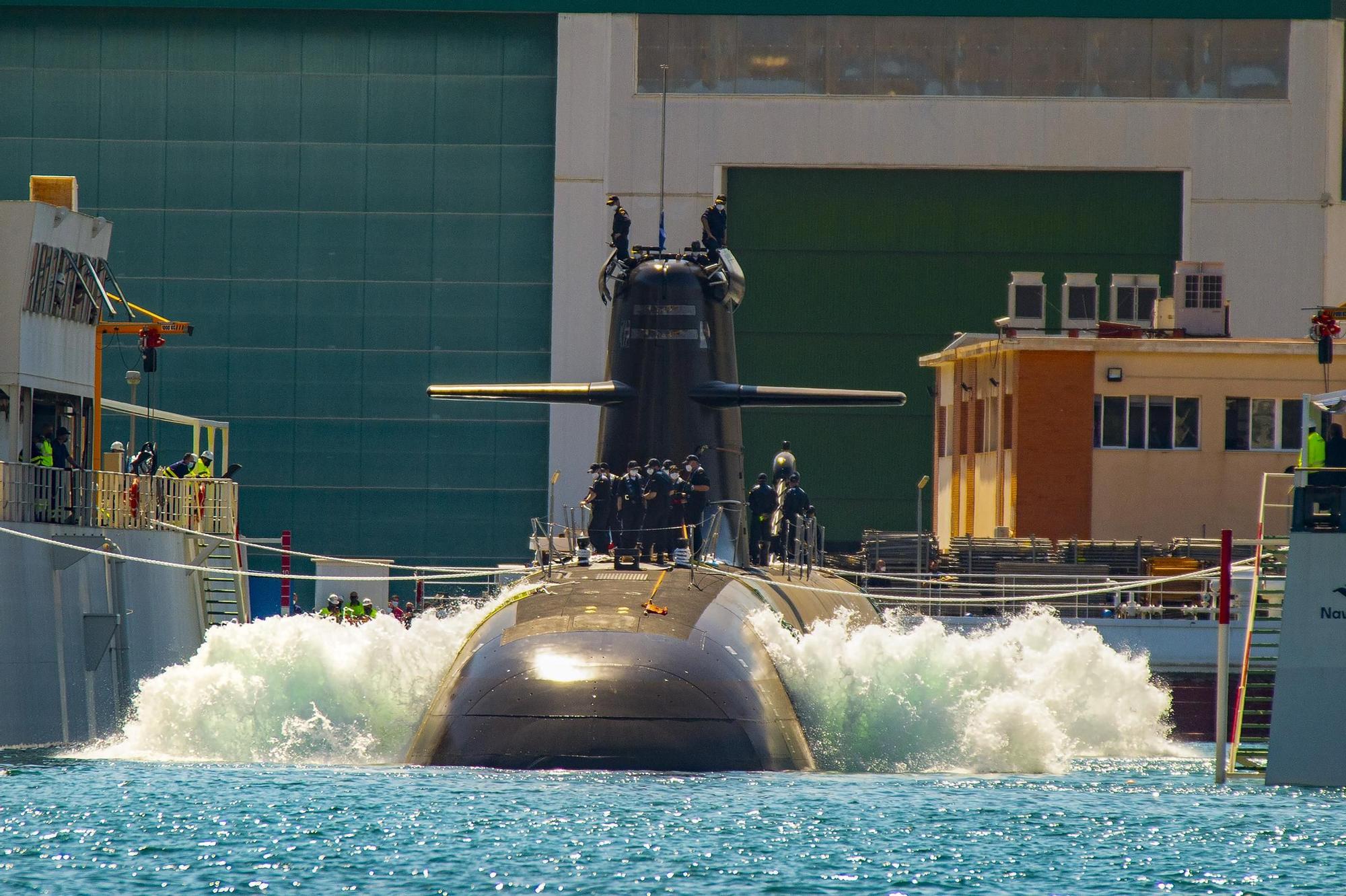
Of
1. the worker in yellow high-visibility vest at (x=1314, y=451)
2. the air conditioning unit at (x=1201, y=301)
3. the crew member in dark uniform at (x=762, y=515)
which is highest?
the air conditioning unit at (x=1201, y=301)

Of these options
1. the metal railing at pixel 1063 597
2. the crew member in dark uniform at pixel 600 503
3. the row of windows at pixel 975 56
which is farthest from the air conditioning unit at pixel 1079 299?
the crew member in dark uniform at pixel 600 503

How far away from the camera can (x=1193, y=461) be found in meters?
46.2

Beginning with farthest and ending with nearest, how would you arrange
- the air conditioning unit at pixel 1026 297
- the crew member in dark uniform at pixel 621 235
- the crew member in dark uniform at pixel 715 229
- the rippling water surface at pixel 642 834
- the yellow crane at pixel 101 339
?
the air conditioning unit at pixel 1026 297
the yellow crane at pixel 101 339
the crew member in dark uniform at pixel 715 229
the crew member in dark uniform at pixel 621 235
the rippling water surface at pixel 642 834

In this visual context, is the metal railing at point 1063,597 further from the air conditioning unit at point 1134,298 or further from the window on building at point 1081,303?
the air conditioning unit at point 1134,298

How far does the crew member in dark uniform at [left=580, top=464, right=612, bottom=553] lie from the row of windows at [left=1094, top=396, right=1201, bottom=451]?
23.2 metres

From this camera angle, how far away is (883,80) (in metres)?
55.7

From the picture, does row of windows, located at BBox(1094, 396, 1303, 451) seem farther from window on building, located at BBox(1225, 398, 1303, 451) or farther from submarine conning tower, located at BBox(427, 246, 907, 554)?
submarine conning tower, located at BBox(427, 246, 907, 554)

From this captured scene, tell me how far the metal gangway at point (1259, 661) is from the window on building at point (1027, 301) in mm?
28651

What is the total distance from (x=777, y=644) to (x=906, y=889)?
7.79m

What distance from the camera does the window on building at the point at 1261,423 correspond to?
45875 mm

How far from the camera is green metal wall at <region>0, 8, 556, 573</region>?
182 ft

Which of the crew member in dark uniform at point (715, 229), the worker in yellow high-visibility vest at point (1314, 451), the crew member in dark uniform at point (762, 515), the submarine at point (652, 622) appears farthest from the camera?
the crew member in dark uniform at point (762, 515)

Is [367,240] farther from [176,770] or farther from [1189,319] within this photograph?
[176,770]

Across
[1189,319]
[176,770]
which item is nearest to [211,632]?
[176,770]
